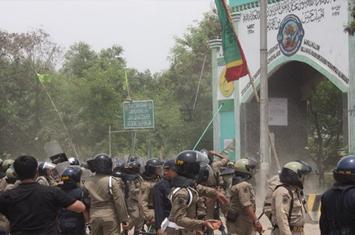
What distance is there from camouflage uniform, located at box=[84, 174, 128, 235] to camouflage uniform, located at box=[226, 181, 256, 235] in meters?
1.50

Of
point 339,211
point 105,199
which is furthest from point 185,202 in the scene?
point 105,199

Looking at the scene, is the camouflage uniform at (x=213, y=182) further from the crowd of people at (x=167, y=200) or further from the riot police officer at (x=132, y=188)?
the riot police officer at (x=132, y=188)

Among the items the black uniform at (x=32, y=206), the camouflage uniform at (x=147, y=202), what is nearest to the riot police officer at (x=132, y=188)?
the camouflage uniform at (x=147, y=202)

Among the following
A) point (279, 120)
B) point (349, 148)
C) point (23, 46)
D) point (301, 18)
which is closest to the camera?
point (349, 148)

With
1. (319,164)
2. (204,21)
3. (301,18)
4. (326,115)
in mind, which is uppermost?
(204,21)

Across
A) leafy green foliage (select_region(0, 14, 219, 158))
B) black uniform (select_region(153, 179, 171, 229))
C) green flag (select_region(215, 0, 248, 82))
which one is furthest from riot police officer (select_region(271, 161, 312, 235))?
leafy green foliage (select_region(0, 14, 219, 158))

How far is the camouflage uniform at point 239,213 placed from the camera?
9.76 meters

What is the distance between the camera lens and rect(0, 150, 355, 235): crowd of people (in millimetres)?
6094

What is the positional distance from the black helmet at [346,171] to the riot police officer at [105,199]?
12.9 feet

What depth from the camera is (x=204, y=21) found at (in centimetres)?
5109

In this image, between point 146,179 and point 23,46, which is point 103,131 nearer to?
point 23,46

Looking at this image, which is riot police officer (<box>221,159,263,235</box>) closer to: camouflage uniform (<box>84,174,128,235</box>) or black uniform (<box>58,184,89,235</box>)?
camouflage uniform (<box>84,174,128,235</box>)

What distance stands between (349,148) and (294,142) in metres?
6.68

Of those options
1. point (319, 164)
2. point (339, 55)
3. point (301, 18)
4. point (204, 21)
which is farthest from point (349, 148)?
point (204, 21)
